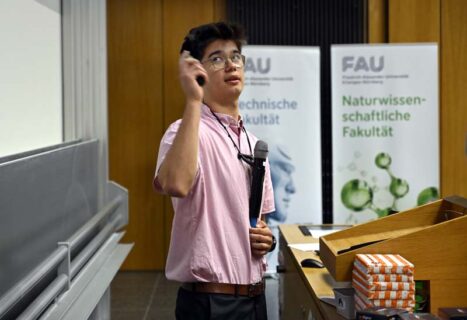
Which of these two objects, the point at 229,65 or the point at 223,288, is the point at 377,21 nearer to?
the point at 229,65

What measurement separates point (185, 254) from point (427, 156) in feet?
14.6

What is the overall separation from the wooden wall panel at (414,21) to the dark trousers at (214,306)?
5.21 meters

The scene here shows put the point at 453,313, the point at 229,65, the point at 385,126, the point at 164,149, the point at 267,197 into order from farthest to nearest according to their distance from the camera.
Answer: the point at 385,126 → the point at 267,197 → the point at 229,65 → the point at 164,149 → the point at 453,313

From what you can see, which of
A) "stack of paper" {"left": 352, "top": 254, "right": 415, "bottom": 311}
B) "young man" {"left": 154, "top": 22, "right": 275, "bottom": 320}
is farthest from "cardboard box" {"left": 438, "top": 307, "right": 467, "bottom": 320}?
"young man" {"left": 154, "top": 22, "right": 275, "bottom": 320}

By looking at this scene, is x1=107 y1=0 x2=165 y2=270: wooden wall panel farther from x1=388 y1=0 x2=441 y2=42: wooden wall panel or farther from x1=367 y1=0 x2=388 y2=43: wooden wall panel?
x1=388 y1=0 x2=441 y2=42: wooden wall panel

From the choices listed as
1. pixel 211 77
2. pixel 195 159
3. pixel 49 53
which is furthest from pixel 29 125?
pixel 195 159

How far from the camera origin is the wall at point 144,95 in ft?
22.7

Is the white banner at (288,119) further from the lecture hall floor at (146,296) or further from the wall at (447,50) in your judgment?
the wall at (447,50)

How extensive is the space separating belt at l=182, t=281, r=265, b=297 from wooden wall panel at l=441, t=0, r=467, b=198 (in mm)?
5161

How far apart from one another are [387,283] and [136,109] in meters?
5.37

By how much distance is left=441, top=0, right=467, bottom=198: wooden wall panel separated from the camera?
6934 mm

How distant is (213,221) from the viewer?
2207 mm

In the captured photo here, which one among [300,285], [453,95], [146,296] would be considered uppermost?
[453,95]

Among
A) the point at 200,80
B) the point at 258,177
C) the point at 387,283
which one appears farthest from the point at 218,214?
the point at 387,283
